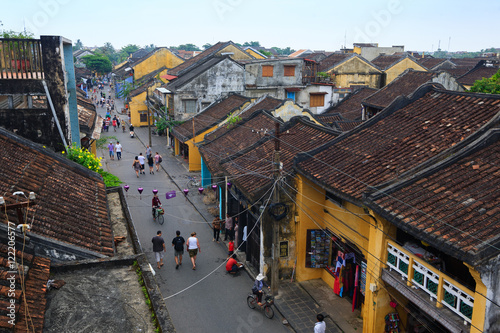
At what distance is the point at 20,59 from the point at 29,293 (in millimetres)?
11034

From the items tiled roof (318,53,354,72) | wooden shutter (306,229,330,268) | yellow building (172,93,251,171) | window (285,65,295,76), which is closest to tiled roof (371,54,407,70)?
tiled roof (318,53,354,72)

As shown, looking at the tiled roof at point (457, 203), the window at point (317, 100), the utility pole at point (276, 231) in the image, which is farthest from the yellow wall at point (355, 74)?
the tiled roof at point (457, 203)

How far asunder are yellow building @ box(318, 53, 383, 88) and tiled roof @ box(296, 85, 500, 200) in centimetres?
3203

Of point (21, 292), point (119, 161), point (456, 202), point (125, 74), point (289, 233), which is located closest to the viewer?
point (21, 292)

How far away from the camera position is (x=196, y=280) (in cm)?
1642

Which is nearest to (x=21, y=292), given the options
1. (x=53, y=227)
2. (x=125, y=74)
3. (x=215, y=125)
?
(x=53, y=227)

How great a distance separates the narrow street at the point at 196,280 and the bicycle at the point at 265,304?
167mm

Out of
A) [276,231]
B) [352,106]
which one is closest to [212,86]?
[352,106]

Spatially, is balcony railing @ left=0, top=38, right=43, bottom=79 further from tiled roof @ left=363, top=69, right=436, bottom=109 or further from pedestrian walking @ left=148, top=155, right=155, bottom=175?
tiled roof @ left=363, top=69, right=436, bottom=109

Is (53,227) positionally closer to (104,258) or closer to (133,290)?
(104,258)

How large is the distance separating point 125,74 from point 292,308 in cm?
6146

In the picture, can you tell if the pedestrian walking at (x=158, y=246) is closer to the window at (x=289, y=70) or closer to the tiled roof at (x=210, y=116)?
the tiled roof at (x=210, y=116)

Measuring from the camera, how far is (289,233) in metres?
15.8

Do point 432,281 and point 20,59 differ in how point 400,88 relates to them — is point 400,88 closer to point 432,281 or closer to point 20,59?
point 432,281
